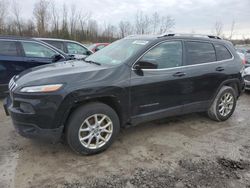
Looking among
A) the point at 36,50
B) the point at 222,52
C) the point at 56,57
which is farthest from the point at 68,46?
the point at 222,52

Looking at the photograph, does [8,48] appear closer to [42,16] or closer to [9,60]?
[9,60]

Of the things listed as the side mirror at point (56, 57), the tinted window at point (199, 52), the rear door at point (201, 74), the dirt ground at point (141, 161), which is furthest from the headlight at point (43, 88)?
the side mirror at point (56, 57)

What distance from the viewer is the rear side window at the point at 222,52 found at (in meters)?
4.40

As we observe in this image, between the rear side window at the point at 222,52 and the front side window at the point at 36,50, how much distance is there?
423 cm

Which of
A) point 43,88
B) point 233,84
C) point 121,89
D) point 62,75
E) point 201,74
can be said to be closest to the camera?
point 43,88

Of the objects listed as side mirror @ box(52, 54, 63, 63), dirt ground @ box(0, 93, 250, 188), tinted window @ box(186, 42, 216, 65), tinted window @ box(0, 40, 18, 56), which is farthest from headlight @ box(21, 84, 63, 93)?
tinted window @ box(0, 40, 18, 56)

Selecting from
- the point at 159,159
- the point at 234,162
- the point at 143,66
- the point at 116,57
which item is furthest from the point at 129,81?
the point at 234,162

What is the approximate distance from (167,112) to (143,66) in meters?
0.97

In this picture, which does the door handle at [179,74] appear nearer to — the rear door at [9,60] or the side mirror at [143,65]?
the side mirror at [143,65]

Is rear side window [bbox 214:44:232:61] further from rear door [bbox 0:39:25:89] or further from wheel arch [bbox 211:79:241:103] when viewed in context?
rear door [bbox 0:39:25:89]

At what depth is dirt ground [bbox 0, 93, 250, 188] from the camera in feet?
8.75

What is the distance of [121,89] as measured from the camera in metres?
3.21

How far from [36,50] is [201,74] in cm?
445

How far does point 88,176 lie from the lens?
2.74 metres
